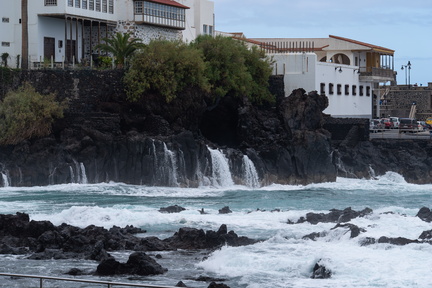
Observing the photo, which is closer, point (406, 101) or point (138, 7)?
point (138, 7)

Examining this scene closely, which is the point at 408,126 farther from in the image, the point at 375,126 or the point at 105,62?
the point at 105,62

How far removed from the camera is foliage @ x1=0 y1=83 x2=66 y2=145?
1977 inches

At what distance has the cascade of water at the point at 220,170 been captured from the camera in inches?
2036

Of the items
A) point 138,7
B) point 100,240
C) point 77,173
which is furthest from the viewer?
point 138,7

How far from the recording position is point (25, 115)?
50.1 m

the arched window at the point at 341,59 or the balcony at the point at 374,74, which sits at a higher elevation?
the arched window at the point at 341,59

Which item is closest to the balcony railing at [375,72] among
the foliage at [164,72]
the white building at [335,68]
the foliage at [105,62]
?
the white building at [335,68]

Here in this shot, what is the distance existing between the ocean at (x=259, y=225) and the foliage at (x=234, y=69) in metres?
7.20

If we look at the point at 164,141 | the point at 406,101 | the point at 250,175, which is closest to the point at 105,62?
the point at 164,141

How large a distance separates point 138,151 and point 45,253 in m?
20.9

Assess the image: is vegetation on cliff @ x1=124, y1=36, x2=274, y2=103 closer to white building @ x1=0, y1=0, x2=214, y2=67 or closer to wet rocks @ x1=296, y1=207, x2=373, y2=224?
white building @ x1=0, y1=0, x2=214, y2=67

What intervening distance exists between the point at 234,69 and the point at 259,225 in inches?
872

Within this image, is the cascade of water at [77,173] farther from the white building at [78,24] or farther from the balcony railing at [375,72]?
the balcony railing at [375,72]

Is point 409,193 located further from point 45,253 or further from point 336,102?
point 45,253
